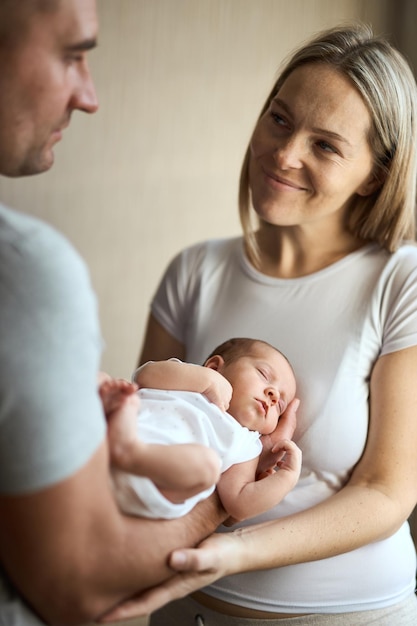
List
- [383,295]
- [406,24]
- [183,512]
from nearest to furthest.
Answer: [183,512], [383,295], [406,24]

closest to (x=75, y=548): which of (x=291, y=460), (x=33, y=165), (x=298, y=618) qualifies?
(x=33, y=165)

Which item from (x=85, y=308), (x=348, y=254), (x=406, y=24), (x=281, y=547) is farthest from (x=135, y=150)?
(x=85, y=308)

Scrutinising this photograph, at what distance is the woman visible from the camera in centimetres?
178

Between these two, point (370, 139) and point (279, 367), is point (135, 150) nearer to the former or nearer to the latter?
point (370, 139)

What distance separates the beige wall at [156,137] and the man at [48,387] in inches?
70.0

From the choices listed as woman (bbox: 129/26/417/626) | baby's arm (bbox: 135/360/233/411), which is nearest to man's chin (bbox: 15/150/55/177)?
baby's arm (bbox: 135/360/233/411)

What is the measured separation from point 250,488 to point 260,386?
0.25 meters

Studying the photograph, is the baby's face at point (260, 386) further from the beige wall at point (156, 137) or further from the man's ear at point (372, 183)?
the beige wall at point (156, 137)

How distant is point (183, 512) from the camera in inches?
51.6

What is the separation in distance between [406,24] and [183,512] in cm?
215

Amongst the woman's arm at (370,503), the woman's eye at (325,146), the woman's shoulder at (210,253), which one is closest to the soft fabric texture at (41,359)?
the woman's arm at (370,503)

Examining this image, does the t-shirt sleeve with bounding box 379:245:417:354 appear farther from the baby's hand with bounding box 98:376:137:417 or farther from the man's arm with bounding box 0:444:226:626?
Answer: the man's arm with bounding box 0:444:226:626

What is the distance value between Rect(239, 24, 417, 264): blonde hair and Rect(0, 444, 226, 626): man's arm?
3.63 feet

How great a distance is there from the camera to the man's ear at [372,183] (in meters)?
2.05
